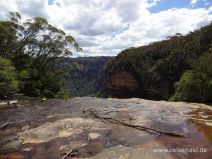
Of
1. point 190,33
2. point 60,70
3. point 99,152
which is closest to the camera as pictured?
point 99,152

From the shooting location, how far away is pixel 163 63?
46031 millimetres

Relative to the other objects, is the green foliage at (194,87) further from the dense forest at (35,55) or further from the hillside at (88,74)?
the hillside at (88,74)

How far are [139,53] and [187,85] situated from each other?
34.3 meters

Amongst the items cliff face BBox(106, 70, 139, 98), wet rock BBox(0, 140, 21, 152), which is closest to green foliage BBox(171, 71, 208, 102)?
wet rock BBox(0, 140, 21, 152)

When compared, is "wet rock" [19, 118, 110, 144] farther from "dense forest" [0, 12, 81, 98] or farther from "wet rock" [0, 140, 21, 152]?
"dense forest" [0, 12, 81, 98]

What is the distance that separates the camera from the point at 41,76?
28.4 metres

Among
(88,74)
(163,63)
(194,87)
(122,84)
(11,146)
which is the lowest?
(122,84)

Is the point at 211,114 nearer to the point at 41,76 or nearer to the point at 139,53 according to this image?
the point at 41,76

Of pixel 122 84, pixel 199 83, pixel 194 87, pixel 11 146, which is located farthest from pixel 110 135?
pixel 122 84

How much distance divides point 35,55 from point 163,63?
2340cm

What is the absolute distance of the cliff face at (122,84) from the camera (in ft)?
179

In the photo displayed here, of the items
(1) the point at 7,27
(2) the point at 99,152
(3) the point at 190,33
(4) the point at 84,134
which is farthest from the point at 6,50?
(3) the point at 190,33

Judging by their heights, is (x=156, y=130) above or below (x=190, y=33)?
below

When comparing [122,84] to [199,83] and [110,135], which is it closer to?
[199,83]
